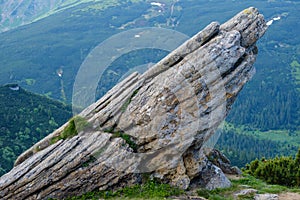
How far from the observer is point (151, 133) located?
33.3 metres

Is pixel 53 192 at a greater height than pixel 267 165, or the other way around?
pixel 53 192

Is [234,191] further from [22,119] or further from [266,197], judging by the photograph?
[22,119]

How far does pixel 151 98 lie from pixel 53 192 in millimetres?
11668

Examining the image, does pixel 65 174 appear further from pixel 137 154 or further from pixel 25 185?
pixel 137 154

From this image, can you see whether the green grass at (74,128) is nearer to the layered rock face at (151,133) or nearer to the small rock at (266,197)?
the layered rock face at (151,133)

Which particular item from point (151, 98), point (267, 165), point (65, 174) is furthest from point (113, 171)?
point (267, 165)

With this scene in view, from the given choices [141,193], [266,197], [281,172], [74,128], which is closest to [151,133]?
[141,193]

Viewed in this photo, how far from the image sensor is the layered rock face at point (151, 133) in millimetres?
31609

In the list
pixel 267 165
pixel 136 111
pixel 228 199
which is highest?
pixel 136 111

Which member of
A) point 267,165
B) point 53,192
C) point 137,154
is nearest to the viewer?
point 53,192

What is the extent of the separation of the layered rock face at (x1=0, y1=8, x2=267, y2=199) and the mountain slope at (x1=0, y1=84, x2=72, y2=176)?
242 feet

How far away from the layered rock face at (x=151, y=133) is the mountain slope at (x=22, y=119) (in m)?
73.7

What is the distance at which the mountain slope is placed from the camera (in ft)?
368

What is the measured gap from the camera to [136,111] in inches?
1337
